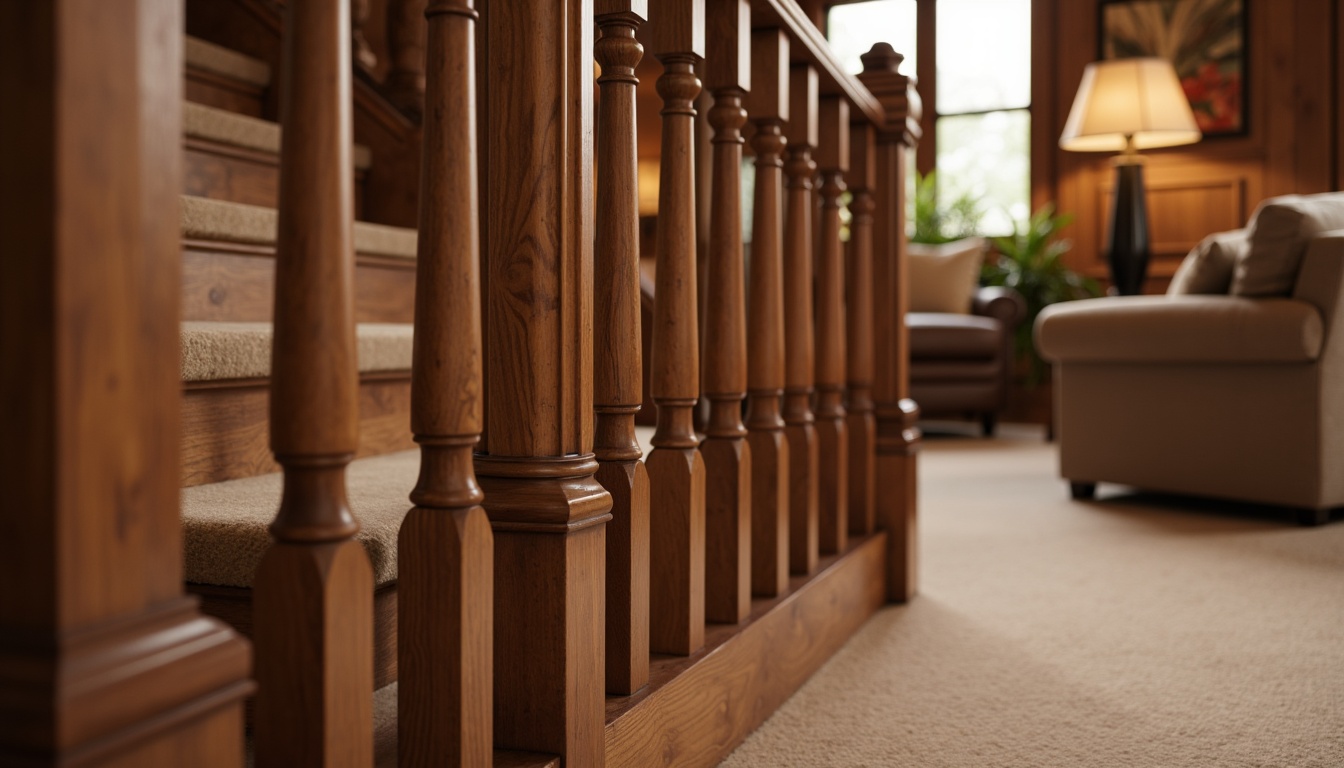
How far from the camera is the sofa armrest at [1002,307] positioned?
4.84 metres

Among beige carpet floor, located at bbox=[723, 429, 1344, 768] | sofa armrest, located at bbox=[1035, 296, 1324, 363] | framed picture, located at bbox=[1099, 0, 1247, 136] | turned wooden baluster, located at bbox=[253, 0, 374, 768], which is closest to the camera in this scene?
turned wooden baluster, located at bbox=[253, 0, 374, 768]

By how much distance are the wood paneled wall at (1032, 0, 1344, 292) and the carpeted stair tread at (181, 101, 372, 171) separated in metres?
4.74

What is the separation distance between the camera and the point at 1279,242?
8.32 feet

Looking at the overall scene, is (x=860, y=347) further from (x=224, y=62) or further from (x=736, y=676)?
(x=224, y=62)

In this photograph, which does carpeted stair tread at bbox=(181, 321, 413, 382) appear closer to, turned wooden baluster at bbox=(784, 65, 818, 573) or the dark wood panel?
the dark wood panel

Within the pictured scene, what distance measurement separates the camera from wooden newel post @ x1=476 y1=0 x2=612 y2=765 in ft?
2.51

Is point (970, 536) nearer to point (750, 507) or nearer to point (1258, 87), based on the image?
point (750, 507)

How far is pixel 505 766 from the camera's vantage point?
29.3 inches

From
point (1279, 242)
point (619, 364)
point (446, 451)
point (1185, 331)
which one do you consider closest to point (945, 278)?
point (1185, 331)

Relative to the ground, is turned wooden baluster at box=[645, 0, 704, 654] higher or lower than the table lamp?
lower

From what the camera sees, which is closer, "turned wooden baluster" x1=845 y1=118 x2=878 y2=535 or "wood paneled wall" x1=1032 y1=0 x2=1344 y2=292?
"turned wooden baluster" x1=845 y1=118 x2=878 y2=535

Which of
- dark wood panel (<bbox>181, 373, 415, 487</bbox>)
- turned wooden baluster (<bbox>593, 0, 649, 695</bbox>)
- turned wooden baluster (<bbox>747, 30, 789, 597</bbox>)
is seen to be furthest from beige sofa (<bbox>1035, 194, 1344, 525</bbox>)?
dark wood panel (<bbox>181, 373, 415, 487</bbox>)

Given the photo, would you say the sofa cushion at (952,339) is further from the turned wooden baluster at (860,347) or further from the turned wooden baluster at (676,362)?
the turned wooden baluster at (676,362)

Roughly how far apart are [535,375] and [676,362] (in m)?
0.28
